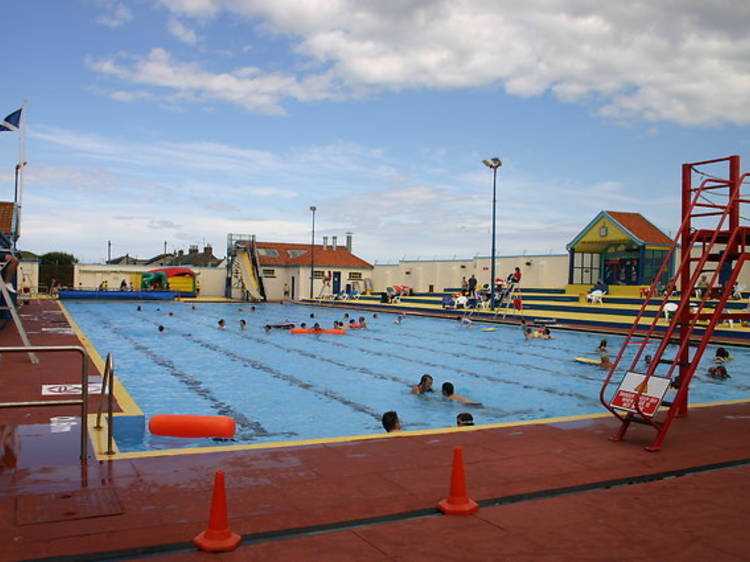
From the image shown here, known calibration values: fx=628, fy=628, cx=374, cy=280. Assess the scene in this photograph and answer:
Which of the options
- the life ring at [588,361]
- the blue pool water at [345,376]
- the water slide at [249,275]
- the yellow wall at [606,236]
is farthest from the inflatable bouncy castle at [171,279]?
the life ring at [588,361]

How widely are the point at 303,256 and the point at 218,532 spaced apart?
160ft

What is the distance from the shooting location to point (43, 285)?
47.7 m

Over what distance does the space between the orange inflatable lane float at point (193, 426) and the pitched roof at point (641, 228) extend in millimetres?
29156

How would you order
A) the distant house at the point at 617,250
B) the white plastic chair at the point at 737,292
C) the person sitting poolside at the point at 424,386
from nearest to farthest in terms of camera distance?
the person sitting poolside at the point at 424,386
the white plastic chair at the point at 737,292
the distant house at the point at 617,250

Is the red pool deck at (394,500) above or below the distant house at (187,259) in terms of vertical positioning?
below

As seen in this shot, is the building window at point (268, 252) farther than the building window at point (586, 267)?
Yes

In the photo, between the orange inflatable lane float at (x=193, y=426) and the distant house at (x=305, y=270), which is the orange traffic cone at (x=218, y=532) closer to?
the orange inflatable lane float at (x=193, y=426)

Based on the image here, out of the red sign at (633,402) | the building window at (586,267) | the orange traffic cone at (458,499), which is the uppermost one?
the building window at (586,267)

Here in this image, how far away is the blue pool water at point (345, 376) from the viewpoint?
36.0ft

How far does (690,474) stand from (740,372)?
11413mm

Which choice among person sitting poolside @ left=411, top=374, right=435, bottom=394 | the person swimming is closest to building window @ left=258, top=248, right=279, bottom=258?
person sitting poolside @ left=411, top=374, right=435, bottom=394

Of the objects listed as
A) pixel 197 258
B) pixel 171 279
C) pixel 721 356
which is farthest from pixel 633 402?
A: pixel 197 258

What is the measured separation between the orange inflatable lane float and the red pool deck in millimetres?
1183

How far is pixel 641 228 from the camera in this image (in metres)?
33.3
